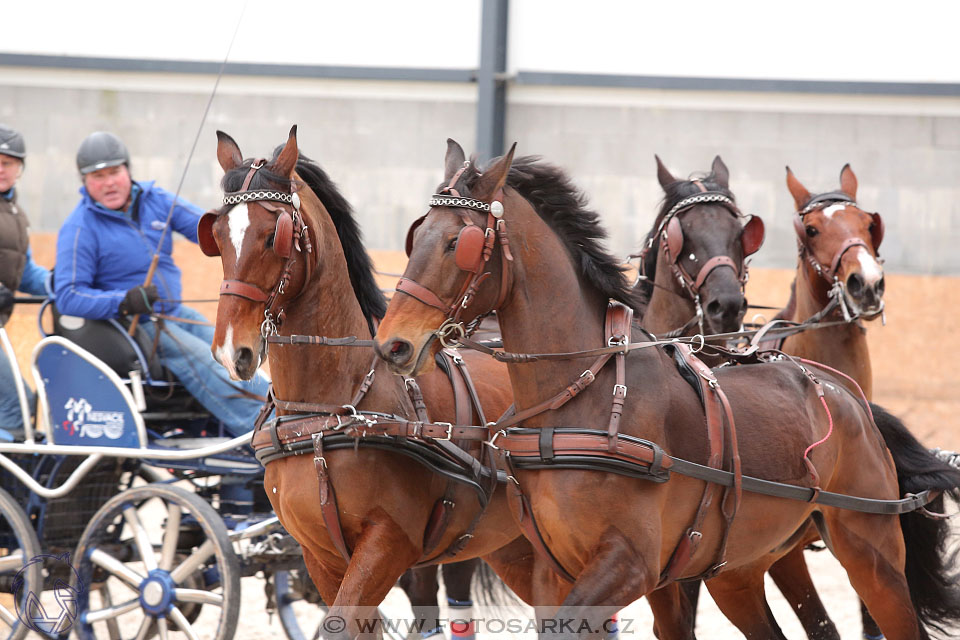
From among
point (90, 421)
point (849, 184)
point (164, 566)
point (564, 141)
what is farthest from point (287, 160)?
point (564, 141)

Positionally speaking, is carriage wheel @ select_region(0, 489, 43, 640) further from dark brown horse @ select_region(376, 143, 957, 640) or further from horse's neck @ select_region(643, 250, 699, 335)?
horse's neck @ select_region(643, 250, 699, 335)

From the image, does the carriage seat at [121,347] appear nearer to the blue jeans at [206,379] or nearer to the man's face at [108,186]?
the blue jeans at [206,379]

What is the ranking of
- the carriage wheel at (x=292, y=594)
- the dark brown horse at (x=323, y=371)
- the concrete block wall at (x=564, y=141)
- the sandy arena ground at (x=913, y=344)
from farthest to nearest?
1. the concrete block wall at (x=564, y=141)
2. the sandy arena ground at (x=913, y=344)
3. the carriage wheel at (x=292, y=594)
4. the dark brown horse at (x=323, y=371)

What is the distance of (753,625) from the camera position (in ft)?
11.6

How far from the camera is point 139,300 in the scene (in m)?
4.09

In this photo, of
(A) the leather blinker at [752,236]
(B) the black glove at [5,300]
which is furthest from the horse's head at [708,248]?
(B) the black glove at [5,300]

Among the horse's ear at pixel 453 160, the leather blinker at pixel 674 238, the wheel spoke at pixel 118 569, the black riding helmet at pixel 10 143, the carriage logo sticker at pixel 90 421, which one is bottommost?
the wheel spoke at pixel 118 569

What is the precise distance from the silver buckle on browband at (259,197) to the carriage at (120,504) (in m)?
1.15

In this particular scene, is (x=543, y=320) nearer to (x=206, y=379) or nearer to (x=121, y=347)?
(x=206, y=379)

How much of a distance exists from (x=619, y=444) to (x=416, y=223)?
780mm

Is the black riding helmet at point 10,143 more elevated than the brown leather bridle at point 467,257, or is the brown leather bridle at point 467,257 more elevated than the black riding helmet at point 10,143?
the black riding helmet at point 10,143

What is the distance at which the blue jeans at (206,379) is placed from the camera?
13.9ft

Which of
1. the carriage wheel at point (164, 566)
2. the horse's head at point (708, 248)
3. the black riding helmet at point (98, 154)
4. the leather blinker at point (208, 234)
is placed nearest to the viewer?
the leather blinker at point (208, 234)

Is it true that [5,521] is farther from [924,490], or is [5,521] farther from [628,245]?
[628,245]
